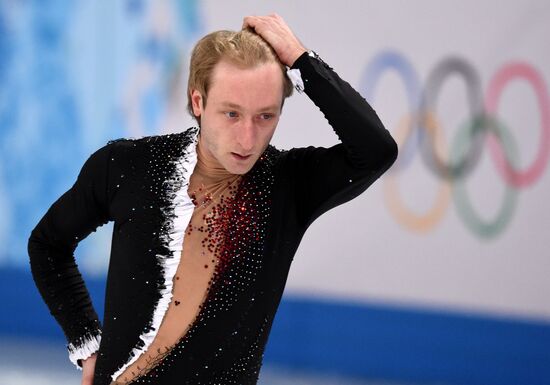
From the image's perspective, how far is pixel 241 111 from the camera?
6.27 feet

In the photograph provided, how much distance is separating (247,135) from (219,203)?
206 millimetres

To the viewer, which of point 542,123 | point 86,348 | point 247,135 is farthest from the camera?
point 542,123

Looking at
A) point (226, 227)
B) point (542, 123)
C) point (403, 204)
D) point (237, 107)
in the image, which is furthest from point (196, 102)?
point (542, 123)

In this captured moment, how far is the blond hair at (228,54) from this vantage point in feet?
6.28

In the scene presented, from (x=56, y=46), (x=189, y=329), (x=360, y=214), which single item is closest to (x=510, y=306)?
(x=360, y=214)

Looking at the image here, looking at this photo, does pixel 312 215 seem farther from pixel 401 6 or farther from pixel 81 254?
pixel 81 254

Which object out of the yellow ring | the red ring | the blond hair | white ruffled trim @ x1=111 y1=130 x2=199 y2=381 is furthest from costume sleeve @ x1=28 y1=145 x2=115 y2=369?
the red ring

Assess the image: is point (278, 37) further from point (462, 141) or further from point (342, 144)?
point (462, 141)

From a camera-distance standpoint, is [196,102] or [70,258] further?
[70,258]

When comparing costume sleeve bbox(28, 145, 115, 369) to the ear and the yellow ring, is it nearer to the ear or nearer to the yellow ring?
the ear

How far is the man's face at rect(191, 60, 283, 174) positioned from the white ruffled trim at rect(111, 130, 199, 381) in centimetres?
11

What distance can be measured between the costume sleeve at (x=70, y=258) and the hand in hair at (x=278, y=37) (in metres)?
0.42

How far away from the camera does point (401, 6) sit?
5.30 m

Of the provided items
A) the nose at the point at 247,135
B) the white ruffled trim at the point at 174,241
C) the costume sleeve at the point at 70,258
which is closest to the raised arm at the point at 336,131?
the nose at the point at 247,135
